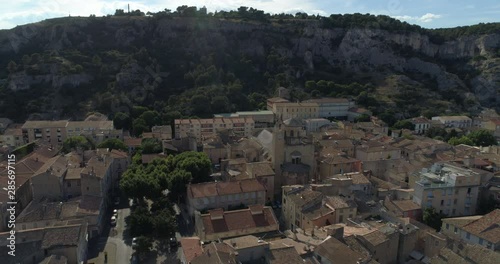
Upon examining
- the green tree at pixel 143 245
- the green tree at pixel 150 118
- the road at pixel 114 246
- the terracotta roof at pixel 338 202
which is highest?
the green tree at pixel 150 118

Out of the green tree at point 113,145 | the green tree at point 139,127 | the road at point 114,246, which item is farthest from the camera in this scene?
the green tree at point 139,127

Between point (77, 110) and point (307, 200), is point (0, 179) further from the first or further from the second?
point (77, 110)

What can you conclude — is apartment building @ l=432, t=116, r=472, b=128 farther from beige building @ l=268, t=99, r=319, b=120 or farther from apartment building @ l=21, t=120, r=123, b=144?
apartment building @ l=21, t=120, r=123, b=144

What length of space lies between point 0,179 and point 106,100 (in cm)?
4356

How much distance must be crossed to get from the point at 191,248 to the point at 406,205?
21840 mm

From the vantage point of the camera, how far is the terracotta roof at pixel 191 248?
90.7 ft

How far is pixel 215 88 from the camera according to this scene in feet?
297

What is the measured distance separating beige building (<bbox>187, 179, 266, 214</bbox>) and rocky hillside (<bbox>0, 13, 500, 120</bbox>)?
136ft

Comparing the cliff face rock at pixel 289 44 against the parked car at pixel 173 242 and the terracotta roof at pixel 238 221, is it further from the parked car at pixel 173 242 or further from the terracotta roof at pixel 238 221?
the terracotta roof at pixel 238 221

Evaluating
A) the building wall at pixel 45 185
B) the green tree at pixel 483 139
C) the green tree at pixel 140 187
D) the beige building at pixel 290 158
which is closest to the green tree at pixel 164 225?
the green tree at pixel 140 187

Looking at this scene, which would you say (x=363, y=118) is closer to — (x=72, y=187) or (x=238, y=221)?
(x=238, y=221)

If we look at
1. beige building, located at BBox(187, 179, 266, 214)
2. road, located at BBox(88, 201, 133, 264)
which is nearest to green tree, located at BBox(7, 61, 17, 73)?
road, located at BBox(88, 201, 133, 264)

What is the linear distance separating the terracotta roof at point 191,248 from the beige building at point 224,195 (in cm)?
738

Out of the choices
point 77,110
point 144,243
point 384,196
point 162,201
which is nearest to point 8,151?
point 77,110
